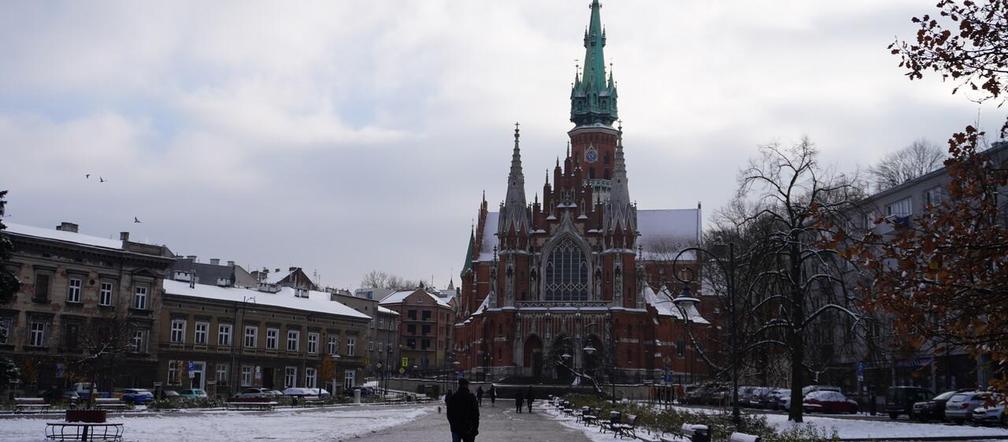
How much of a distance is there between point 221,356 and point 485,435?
141ft

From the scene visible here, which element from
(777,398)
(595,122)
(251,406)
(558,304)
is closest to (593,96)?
(595,122)

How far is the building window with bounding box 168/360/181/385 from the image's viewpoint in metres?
63.2

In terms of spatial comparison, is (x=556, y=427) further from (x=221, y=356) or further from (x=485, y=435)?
(x=221, y=356)

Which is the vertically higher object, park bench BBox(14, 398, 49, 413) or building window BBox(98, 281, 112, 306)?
building window BBox(98, 281, 112, 306)

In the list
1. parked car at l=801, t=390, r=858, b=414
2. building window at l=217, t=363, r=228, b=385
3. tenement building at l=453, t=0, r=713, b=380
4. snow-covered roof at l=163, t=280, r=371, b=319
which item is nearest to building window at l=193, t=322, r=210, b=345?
snow-covered roof at l=163, t=280, r=371, b=319

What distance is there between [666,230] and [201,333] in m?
54.1

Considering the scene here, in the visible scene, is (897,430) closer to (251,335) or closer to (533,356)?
(251,335)

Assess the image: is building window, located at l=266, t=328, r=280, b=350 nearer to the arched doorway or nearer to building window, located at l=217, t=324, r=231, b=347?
building window, located at l=217, t=324, r=231, b=347

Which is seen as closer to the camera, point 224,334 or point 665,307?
point 224,334

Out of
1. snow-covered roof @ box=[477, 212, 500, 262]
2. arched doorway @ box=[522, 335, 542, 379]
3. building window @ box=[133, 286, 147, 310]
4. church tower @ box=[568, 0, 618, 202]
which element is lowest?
arched doorway @ box=[522, 335, 542, 379]

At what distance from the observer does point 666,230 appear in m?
103

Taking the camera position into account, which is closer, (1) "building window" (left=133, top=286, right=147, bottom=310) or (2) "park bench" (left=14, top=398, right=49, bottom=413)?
(2) "park bench" (left=14, top=398, right=49, bottom=413)

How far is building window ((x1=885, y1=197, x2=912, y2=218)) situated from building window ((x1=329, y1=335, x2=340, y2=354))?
41823 mm

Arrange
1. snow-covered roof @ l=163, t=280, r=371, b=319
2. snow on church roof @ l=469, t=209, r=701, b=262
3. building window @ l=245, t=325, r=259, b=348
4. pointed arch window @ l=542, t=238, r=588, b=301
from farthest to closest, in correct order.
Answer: snow on church roof @ l=469, t=209, r=701, b=262 → pointed arch window @ l=542, t=238, r=588, b=301 → building window @ l=245, t=325, r=259, b=348 → snow-covered roof @ l=163, t=280, r=371, b=319
